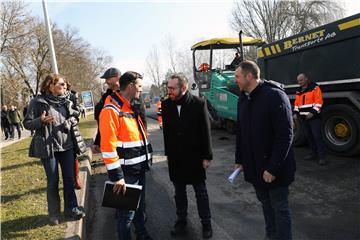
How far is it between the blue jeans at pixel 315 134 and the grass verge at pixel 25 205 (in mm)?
4653

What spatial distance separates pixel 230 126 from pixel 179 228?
637 cm

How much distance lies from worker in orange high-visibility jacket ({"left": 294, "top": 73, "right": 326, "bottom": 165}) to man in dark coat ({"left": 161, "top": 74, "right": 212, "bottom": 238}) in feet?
10.8

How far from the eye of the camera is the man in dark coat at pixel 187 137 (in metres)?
3.37

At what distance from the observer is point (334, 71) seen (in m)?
6.02

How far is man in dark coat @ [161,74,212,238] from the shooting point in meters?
3.37

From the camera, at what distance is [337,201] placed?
4.16m

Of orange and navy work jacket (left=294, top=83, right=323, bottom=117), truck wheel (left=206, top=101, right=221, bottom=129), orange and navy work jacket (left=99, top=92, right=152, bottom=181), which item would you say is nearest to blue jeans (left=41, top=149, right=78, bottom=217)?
orange and navy work jacket (left=99, top=92, right=152, bottom=181)

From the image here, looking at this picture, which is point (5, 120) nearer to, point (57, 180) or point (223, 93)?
point (223, 93)

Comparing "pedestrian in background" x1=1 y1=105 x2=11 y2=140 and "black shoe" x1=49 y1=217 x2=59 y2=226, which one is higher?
"pedestrian in background" x1=1 y1=105 x2=11 y2=140

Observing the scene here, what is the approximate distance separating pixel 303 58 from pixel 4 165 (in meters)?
7.38

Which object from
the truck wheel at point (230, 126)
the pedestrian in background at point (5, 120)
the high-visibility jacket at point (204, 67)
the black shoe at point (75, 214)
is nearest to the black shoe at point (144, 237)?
the black shoe at point (75, 214)

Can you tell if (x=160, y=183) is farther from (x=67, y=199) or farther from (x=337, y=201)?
(x=337, y=201)

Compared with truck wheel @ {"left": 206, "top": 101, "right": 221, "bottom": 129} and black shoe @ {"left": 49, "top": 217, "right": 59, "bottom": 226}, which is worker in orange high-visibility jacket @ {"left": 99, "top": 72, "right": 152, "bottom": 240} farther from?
truck wheel @ {"left": 206, "top": 101, "right": 221, "bottom": 129}

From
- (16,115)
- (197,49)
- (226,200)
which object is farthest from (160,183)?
(16,115)
